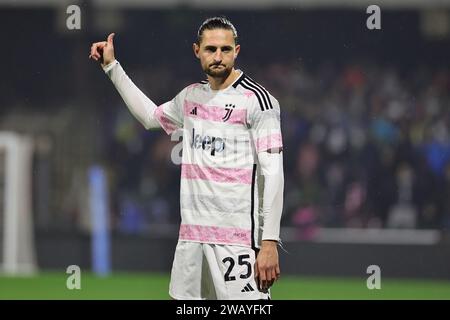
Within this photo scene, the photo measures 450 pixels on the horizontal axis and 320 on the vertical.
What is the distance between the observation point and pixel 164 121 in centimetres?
571

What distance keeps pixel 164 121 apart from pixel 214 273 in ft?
2.91

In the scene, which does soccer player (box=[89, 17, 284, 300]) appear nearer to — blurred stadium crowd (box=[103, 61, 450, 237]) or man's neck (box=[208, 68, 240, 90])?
man's neck (box=[208, 68, 240, 90])

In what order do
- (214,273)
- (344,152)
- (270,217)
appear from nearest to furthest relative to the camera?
(270,217) → (214,273) → (344,152)

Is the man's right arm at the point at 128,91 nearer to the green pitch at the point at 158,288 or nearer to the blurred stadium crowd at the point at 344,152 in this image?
the green pitch at the point at 158,288

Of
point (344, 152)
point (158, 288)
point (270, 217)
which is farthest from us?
point (344, 152)

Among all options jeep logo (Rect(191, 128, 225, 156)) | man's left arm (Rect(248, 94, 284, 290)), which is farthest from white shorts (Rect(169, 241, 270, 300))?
jeep logo (Rect(191, 128, 225, 156))

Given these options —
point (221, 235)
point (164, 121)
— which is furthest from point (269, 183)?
point (164, 121)

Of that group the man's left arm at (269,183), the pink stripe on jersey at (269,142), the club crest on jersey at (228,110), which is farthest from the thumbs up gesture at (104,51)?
the pink stripe on jersey at (269,142)

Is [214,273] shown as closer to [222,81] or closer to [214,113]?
[214,113]

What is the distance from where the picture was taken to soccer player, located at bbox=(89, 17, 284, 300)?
5.29m

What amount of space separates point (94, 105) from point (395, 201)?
3410 mm

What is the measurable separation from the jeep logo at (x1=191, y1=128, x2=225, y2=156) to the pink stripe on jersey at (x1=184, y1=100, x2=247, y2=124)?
0.32 ft
